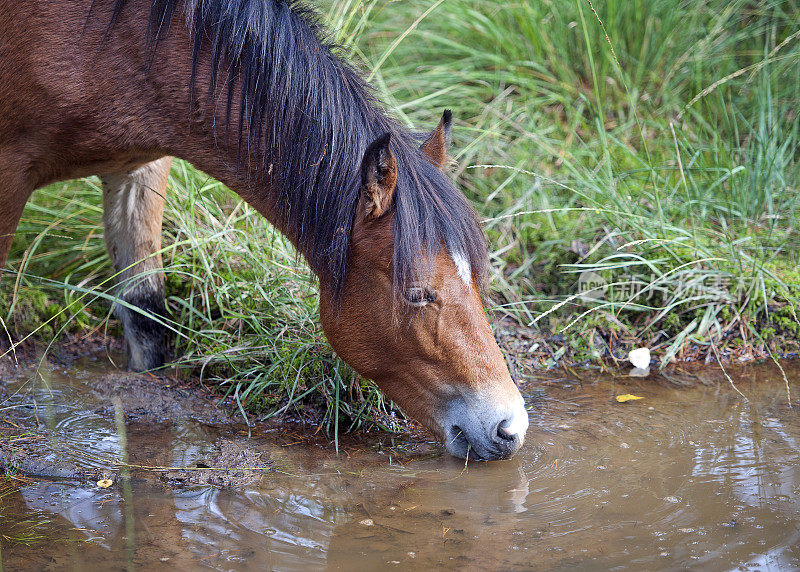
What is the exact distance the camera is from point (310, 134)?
95.9 inches

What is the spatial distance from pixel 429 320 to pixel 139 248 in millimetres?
1568

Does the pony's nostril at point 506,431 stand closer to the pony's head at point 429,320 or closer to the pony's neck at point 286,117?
Answer: the pony's head at point 429,320

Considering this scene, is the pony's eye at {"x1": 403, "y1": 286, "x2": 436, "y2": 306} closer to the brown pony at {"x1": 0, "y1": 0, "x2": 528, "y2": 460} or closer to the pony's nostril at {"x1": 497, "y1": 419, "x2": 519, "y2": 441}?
the brown pony at {"x1": 0, "y1": 0, "x2": 528, "y2": 460}

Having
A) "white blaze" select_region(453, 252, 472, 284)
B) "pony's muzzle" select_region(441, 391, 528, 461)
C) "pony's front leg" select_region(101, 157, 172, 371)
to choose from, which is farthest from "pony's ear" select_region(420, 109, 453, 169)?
"pony's front leg" select_region(101, 157, 172, 371)

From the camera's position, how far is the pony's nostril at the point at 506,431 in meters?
2.34

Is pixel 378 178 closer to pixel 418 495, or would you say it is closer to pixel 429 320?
pixel 429 320

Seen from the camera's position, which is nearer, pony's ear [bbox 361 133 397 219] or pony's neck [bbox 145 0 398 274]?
pony's ear [bbox 361 133 397 219]

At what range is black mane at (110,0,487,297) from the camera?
93.4 inches

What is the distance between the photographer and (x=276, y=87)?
246 cm

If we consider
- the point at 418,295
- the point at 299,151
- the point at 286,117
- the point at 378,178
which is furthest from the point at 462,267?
the point at 286,117

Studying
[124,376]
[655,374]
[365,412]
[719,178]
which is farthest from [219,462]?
[719,178]

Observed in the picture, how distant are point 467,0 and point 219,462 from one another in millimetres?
3747

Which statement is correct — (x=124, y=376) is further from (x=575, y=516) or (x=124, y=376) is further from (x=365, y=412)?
(x=575, y=516)

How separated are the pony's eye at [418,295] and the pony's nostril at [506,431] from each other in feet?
1.42
